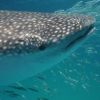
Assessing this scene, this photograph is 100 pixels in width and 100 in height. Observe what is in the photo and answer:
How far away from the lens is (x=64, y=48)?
3625mm

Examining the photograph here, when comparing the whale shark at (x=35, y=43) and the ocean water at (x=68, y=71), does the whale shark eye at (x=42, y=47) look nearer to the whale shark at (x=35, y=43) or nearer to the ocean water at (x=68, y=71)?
the whale shark at (x=35, y=43)

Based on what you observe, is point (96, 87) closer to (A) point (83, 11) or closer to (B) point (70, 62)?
(B) point (70, 62)

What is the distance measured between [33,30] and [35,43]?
28 cm

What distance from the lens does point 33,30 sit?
3869 millimetres

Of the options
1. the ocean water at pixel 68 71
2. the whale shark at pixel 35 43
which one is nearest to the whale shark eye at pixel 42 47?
the whale shark at pixel 35 43

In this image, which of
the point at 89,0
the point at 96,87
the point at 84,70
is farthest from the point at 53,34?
the point at 96,87

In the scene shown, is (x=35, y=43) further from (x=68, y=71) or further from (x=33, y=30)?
(x=68, y=71)

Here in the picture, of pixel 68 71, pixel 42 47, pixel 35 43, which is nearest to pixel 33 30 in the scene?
pixel 35 43

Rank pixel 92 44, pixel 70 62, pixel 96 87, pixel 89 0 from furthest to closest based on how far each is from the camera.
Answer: pixel 96 87 < pixel 70 62 < pixel 92 44 < pixel 89 0

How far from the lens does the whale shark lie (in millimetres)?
3582

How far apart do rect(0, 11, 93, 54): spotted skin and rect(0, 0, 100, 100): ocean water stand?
10.0 metres

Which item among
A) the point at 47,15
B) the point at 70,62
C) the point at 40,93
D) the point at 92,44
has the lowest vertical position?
the point at 40,93

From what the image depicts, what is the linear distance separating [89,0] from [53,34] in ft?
37.1

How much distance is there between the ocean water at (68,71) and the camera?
14617 millimetres
